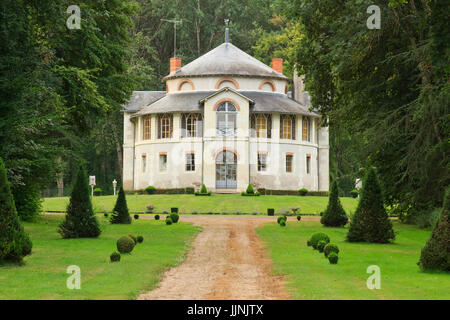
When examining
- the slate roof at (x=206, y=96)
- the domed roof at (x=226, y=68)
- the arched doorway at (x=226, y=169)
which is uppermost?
the domed roof at (x=226, y=68)

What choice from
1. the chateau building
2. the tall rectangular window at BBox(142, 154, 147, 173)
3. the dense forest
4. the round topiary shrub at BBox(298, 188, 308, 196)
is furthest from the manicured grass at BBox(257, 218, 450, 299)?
the tall rectangular window at BBox(142, 154, 147, 173)

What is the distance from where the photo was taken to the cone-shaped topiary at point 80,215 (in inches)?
895

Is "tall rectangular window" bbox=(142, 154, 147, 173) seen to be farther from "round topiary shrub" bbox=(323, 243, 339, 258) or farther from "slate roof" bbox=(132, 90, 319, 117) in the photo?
"round topiary shrub" bbox=(323, 243, 339, 258)

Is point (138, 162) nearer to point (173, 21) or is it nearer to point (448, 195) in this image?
point (173, 21)

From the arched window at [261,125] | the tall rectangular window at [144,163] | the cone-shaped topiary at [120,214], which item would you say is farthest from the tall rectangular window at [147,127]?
the cone-shaped topiary at [120,214]

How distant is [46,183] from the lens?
29641mm

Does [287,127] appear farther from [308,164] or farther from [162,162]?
[162,162]

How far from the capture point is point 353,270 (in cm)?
1549

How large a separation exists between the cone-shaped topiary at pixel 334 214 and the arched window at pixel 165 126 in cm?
3107

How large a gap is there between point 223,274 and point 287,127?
45154mm

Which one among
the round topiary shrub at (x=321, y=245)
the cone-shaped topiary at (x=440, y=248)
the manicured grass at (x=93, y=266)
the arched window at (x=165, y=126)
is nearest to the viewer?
the manicured grass at (x=93, y=266)

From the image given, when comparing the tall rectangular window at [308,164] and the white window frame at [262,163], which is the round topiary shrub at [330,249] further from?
the tall rectangular window at [308,164]
